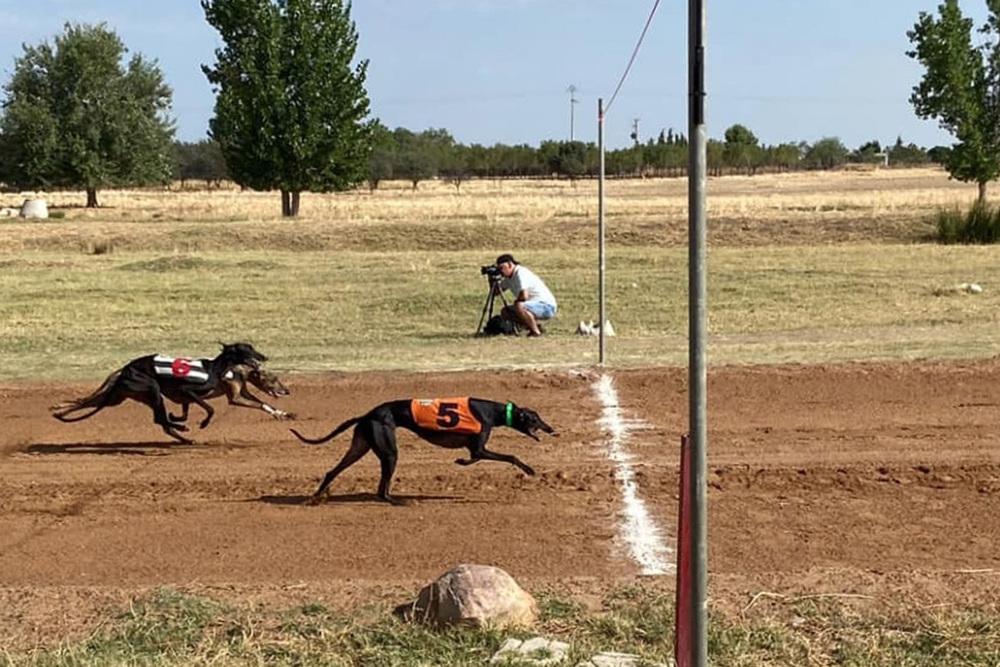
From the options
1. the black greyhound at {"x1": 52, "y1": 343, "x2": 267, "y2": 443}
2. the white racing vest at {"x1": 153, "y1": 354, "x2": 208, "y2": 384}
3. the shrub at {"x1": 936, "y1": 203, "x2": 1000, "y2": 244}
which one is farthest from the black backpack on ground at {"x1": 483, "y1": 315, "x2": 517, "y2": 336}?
the shrub at {"x1": 936, "y1": 203, "x2": 1000, "y2": 244}

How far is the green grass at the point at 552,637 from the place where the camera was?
225 inches

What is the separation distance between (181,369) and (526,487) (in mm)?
3243

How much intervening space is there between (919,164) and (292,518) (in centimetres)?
13321

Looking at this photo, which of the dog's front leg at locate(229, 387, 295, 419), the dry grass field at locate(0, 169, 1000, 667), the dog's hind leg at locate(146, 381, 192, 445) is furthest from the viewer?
the dog's front leg at locate(229, 387, 295, 419)

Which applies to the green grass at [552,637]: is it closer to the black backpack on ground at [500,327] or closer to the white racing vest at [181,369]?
the white racing vest at [181,369]

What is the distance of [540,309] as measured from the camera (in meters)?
19.0

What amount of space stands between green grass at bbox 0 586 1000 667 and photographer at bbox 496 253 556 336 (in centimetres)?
1245

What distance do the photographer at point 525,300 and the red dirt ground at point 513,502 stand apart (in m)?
5.26

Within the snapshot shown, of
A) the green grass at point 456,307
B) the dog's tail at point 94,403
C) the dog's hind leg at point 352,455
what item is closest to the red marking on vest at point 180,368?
the dog's tail at point 94,403

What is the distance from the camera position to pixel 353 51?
178ft

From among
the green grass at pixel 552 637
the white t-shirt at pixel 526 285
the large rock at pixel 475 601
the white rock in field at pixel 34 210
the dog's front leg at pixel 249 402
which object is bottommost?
the green grass at pixel 552 637

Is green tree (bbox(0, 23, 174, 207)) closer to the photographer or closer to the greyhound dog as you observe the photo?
the photographer

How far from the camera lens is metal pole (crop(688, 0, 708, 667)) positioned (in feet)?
12.8

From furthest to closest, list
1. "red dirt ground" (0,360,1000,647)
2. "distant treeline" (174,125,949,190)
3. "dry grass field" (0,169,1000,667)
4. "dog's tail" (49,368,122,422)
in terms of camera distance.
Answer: "distant treeline" (174,125,949,190), "dog's tail" (49,368,122,422), "red dirt ground" (0,360,1000,647), "dry grass field" (0,169,1000,667)
